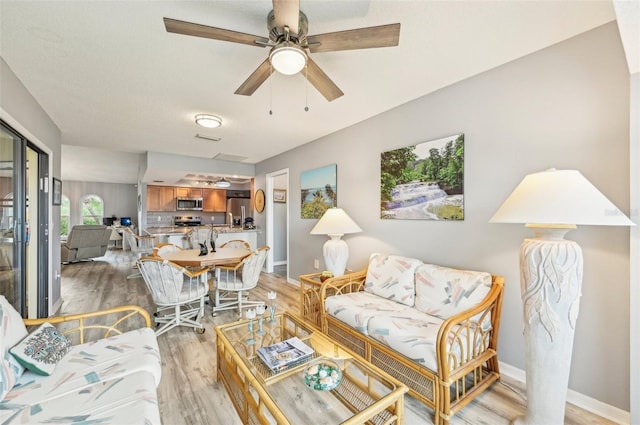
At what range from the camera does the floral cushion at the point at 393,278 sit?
91.5 inches

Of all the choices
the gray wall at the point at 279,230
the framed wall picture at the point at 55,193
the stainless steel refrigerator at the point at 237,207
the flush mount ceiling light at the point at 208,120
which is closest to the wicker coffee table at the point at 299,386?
the flush mount ceiling light at the point at 208,120

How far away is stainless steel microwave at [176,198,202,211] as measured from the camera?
26.7 feet

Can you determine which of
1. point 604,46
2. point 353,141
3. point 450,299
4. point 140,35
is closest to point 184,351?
point 450,299

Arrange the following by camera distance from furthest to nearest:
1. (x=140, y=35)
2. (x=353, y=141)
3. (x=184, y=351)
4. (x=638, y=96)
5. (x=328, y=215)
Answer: (x=353, y=141) → (x=328, y=215) → (x=184, y=351) → (x=140, y=35) → (x=638, y=96)

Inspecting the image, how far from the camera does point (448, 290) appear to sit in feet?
6.79

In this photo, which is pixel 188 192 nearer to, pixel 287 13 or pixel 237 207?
pixel 237 207

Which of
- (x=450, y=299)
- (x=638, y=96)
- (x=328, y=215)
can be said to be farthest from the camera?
(x=328, y=215)

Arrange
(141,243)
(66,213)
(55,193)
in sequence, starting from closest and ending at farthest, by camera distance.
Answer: (55,193) → (141,243) → (66,213)

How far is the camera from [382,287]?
8.17ft

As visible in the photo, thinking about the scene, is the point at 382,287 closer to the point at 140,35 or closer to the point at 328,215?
the point at 328,215

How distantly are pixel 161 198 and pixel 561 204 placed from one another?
9.05m

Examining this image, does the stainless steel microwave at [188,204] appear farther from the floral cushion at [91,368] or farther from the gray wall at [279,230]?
the floral cushion at [91,368]

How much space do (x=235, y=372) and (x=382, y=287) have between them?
4.75 ft

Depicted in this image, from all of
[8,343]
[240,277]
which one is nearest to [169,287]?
[240,277]
